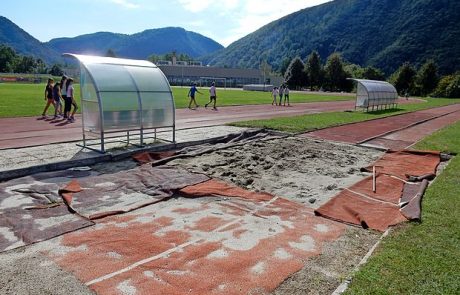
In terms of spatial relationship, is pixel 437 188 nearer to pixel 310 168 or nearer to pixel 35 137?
pixel 310 168

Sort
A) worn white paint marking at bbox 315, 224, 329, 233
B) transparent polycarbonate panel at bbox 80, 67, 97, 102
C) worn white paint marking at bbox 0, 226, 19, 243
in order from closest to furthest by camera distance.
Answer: worn white paint marking at bbox 0, 226, 19, 243 → worn white paint marking at bbox 315, 224, 329, 233 → transparent polycarbonate panel at bbox 80, 67, 97, 102

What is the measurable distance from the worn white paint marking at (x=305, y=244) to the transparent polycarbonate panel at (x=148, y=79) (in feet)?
26.4

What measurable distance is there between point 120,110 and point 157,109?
4.81ft

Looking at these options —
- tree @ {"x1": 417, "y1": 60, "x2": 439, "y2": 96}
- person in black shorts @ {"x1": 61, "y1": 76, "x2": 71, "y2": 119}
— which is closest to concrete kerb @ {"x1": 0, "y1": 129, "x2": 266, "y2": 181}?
person in black shorts @ {"x1": 61, "y1": 76, "x2": 71, "y2": 119}

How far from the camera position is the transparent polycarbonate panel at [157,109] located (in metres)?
12.2

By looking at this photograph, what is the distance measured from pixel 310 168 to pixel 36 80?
93.9 m

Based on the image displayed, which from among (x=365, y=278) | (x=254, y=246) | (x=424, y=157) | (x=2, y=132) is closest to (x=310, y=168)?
(x=424, y=157)

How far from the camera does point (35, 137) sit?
13.5 metres

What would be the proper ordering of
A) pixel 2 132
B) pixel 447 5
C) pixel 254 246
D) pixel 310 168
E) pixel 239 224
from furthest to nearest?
pixel 447 5 < pixel 2 132 < pixel 310 168 < pixel 239 224 < pixel 254 246

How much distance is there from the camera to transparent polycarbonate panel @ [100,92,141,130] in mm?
11152

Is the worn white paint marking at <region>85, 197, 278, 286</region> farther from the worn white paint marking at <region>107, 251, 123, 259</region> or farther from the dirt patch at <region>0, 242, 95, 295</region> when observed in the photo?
the worn white paint marking at <region>107, 251, 123, 259</region>

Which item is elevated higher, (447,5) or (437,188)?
(447,5)

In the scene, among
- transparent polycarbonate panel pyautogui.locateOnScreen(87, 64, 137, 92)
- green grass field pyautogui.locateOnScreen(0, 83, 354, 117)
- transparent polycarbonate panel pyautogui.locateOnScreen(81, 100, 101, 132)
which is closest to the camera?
transparent polycarbonate panel pyautogui.locateOnScreen(87, 64, 137, 92)

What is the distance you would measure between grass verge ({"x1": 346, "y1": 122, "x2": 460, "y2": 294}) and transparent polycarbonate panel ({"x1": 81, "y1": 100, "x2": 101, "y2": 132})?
29.1ft
